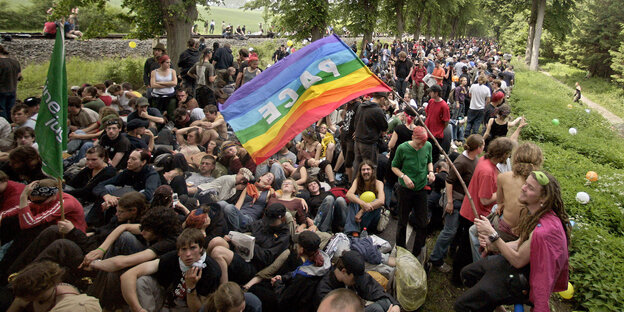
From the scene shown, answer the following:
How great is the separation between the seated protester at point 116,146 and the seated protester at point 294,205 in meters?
2.46

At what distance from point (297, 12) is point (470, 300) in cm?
1848

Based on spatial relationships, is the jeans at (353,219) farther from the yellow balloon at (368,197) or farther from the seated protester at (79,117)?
the seated protester at (79,117)

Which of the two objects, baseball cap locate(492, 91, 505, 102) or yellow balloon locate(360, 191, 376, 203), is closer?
yellow balloon locate(360, 191, 376, 203)

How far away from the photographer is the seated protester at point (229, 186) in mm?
5863

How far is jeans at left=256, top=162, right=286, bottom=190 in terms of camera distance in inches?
253

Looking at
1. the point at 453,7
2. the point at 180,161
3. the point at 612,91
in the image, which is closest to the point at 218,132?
the point at 180,161

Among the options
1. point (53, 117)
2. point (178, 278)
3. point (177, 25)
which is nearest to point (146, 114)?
point (53, 117)

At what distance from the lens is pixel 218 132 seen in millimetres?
8156

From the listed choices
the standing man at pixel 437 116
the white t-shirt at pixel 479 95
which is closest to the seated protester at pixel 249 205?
the standing man at pixel 437 116

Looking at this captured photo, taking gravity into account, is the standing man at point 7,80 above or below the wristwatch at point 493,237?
above

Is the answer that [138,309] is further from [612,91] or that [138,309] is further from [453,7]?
[453,7]

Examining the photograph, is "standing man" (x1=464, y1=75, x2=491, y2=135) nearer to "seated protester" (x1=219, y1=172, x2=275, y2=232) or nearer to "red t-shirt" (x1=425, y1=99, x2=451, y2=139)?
"red t-shirt" (x1=425, y1=99, x2=451, y2=139)

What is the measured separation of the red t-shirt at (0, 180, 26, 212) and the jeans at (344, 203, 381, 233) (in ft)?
13.3

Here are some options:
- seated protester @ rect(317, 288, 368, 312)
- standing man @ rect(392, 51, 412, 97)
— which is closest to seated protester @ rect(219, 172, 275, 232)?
seated protester @ rect(317, 288, 368, 312)
